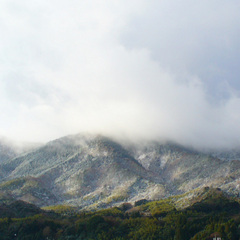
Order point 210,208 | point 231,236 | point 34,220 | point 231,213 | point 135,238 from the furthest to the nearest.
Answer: point 210,208
point 231,213
point 34,220
point 135,238
point 231,236

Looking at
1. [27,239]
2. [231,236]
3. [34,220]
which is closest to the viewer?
[231,236]

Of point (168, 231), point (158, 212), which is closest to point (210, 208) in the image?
point (158, 212)

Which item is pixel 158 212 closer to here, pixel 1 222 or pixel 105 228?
pixel 105 228

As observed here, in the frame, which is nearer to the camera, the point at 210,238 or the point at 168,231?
the point at 210,238

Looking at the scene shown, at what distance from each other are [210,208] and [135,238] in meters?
86.6

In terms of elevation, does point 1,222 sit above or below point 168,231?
above

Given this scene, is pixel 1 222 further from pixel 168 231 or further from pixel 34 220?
pixel 168 231

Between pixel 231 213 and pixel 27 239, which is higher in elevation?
pixel 27 239

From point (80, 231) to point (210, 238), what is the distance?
236 feet

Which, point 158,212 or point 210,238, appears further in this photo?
point 158,212

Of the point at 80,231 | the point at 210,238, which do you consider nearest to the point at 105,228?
the point at 80,231

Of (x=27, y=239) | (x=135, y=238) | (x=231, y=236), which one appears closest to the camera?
(x=231, y=236)

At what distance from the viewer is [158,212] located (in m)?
196

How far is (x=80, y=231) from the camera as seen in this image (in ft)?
484
